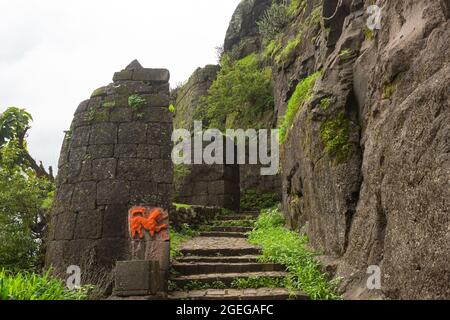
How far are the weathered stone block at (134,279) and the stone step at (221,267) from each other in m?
1.77

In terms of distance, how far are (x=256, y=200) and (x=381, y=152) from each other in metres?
9.82

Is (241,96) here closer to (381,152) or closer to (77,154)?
(77,154)

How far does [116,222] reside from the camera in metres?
6.93

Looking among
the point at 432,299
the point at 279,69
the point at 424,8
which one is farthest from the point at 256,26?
the point at 432,299

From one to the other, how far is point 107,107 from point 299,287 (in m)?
4.83

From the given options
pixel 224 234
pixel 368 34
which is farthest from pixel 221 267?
pixel 368 34

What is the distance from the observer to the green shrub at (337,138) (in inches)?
239

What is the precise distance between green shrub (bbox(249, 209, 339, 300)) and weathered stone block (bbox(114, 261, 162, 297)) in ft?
7.09

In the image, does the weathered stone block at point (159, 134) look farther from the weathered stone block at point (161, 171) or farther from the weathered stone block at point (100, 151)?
the weathered stone block at point (100, 151)

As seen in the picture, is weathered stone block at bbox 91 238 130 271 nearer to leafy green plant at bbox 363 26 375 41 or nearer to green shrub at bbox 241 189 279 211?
leafy green plant at bbox 363 26 375 41

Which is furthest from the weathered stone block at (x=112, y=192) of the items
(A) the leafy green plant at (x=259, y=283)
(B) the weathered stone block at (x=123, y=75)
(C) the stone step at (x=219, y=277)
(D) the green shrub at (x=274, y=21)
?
(D) the green shrub at (x=274, y=21)

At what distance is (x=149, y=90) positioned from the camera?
7.85m

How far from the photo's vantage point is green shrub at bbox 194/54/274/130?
53.9ft

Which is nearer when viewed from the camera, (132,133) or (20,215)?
(132,133)
